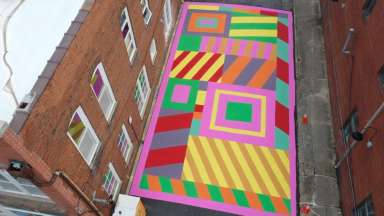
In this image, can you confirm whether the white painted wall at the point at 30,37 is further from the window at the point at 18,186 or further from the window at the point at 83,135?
the window at the point at 18,186

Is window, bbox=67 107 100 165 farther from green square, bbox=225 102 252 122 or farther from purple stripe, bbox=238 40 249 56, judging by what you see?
purple stripe, bbox=238 40 249 56

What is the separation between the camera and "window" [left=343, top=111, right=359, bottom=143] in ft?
50.2

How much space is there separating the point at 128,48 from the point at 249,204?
9.07m

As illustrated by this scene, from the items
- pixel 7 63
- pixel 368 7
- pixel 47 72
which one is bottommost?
pixel 7 63

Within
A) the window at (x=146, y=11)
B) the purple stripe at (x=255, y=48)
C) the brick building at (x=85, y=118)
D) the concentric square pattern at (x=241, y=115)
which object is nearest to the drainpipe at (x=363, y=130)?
the concentric square pattern at (x=241, y=115)

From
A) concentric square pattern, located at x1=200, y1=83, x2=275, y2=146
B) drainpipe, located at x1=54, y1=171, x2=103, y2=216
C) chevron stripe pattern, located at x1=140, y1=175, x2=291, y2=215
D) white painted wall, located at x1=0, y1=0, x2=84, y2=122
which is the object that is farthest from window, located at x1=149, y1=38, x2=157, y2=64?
drainpipe, located at x1=54, y1=171, x2=103, y2=216

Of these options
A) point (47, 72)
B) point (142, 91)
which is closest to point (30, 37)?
point (47, 72)

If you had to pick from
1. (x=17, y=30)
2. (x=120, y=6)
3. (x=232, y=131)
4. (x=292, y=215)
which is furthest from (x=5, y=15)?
(x=292, y=215)

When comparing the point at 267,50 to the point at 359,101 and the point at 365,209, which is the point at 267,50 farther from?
the point at 365,209

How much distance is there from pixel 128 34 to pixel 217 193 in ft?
27.8

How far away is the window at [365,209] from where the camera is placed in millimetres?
12680

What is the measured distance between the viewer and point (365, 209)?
13.3 meters

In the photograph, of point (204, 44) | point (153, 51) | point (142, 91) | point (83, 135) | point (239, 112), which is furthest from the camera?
point (204, 44)

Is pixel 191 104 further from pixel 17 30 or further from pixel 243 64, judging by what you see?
pixel 17 30
